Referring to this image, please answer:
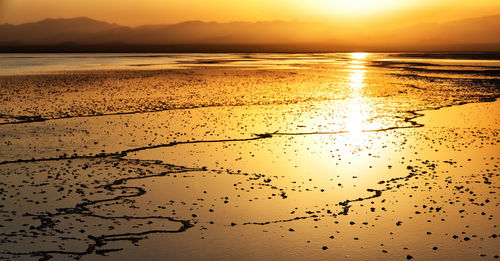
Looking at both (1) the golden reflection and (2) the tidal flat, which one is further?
(1) the golden reflection

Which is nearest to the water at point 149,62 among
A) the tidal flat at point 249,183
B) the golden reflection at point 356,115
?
the golden reflection at point 356,115

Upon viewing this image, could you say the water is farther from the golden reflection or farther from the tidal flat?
the tidal flat

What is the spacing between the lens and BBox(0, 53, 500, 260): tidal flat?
7.94 metres

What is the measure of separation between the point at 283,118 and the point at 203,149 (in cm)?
643

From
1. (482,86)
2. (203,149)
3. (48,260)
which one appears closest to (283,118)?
(203,149)

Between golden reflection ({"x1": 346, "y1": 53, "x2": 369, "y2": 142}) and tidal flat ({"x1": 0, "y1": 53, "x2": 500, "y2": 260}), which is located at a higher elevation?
golden reflection ({"x1": 346, "y1": 53, "x2": 369, "y2": 142})

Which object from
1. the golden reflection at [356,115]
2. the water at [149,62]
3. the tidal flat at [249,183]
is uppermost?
the water at [149,62]

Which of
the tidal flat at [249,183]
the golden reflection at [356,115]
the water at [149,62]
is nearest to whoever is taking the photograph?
the tidal flat at [249,183]

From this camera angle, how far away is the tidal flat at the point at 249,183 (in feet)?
26.1

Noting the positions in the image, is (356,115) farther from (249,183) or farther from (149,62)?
(149,62)

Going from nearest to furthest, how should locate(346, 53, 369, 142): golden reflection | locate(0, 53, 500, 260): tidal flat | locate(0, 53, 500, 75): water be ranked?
locate(0, 53, 500, 260): tidal flat
locate(346, 53, 369, 142): golden reflection
locate(0, 53, 500, 75): water

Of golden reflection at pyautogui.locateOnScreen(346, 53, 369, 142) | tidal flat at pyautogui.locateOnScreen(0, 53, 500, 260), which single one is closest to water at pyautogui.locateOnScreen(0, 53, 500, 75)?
golden reflection at pyautogui.locateOnScreen(346, 53, 369, 142)

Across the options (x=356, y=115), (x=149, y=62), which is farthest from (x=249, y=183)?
(x=149, y=62)

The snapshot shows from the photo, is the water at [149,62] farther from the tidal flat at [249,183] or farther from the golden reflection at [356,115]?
the tidal flat at [249,183]
